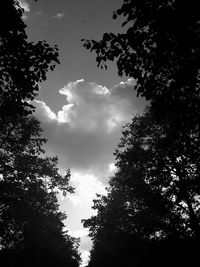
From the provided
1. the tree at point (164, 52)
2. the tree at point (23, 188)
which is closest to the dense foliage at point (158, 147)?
the tree at point (164, 52)

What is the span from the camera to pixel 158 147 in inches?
766

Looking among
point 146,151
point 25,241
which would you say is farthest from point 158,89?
point 25,241

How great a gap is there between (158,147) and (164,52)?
11934 millimetres

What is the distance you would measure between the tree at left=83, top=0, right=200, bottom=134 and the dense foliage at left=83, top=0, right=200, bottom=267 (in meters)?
0.02

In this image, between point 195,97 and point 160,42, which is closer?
point 160,42

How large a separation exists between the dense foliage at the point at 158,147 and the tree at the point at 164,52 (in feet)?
0.08

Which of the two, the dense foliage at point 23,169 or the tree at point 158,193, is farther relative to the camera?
the tree at point 158,193

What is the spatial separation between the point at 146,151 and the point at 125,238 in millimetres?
10583

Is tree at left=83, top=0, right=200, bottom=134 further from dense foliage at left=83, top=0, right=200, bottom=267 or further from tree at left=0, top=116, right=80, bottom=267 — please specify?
tree at left=0, top=116, right=80, bottom=267

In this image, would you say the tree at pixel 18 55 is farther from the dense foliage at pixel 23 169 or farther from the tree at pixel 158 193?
the tree at pixel 158 193

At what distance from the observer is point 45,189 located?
2498 cm

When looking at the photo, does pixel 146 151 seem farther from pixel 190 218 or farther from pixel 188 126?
pixel 188 126

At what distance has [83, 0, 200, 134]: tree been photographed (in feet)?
23.9

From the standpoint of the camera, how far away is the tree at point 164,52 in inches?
286
